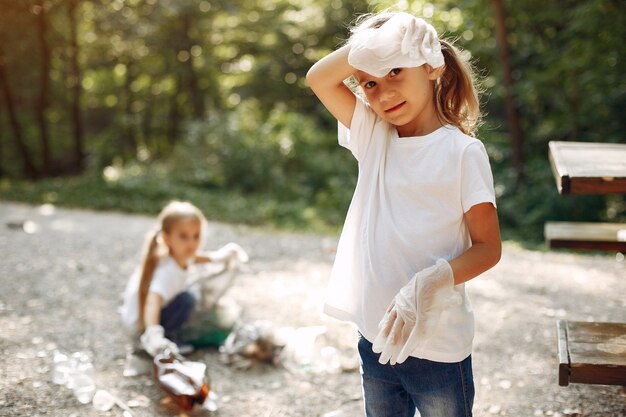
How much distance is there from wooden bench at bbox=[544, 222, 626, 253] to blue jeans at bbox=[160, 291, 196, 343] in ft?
6.73

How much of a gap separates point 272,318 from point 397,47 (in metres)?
2.80

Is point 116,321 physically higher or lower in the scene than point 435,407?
lower

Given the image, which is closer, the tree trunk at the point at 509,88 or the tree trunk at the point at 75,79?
the tree trunk at the point at 509,88

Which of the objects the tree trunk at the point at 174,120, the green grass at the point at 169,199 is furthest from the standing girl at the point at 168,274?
the tree trunk at the point at 174,120

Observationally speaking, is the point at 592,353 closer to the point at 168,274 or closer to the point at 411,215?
the point at 411,215

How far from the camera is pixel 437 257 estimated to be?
70.3 inches

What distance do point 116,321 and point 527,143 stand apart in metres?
6.71

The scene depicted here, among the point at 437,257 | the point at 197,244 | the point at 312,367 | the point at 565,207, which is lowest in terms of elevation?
the point at 565,207

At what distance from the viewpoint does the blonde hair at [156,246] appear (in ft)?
11.2

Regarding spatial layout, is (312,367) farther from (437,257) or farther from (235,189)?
(235,189)

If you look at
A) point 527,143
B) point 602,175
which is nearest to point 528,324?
point 602,175

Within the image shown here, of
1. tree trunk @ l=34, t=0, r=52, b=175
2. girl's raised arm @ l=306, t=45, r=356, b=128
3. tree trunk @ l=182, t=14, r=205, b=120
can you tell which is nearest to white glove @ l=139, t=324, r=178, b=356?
girl's raised arm @ l=306, t=45, r=356, b=128

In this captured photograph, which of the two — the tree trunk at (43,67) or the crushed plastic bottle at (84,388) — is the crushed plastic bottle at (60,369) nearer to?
the crushed plastic bottle at (84,388)

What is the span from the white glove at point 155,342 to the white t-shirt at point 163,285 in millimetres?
292
